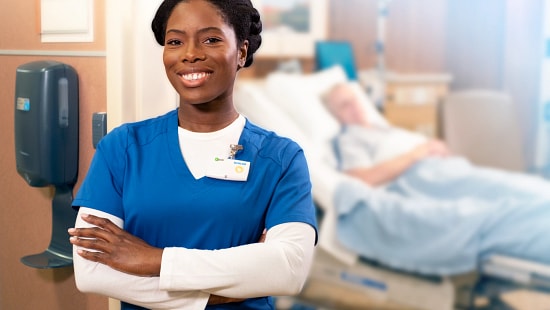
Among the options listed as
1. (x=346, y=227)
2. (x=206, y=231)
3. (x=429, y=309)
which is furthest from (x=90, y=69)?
(x=429, y=309)

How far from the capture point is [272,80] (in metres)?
2.92

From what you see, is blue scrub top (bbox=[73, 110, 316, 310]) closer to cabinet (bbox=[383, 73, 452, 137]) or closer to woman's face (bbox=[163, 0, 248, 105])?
woman's face (bbox=[163, 0, 248, 105])

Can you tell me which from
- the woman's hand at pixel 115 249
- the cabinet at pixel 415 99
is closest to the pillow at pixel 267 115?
the cabinet at pixel 415 99

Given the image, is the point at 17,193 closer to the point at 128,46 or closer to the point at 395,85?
the point at 128,46

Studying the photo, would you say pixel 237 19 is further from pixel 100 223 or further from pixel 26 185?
pixel 26 185

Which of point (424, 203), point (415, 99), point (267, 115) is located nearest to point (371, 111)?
point (415, 99)

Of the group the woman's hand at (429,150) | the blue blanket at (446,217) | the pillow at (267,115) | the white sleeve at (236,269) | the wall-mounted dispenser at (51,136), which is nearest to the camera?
the white sleeve at (236,269)

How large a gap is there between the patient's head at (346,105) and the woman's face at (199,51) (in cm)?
187

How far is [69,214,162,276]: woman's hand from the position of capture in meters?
0.99

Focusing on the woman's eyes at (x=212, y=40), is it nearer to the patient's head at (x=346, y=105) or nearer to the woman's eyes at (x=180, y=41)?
the woman's eyes at (x=180, y=41)

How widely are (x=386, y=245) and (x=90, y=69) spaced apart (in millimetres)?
1403

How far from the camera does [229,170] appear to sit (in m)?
1.02

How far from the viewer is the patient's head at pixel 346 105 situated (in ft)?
9.29

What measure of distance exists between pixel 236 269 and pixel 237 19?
1.37 ft
